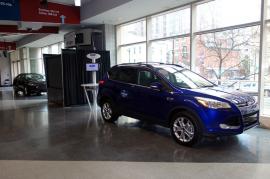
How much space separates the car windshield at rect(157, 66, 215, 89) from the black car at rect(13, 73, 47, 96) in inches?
335

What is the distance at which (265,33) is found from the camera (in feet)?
17.6

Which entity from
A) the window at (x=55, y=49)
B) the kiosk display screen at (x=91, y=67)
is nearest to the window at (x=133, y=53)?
the kiosk display screen at (x=91, y=67)

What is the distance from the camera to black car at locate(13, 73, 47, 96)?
39.0ft

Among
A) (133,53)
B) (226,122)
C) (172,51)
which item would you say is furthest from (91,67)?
(226,122)

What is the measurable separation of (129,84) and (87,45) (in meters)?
4.87

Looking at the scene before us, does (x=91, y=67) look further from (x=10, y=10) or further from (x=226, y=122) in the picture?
(x=226, y=122)

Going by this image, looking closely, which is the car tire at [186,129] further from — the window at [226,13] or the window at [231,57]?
the window at [226,13]

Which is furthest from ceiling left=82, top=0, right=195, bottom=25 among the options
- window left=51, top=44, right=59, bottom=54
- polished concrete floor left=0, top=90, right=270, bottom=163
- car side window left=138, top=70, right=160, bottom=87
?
window left=51, top=44, right=59, bottom=54

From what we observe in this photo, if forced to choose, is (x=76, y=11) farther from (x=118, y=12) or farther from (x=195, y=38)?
(x=195, y=38)

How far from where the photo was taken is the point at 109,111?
6016 millimetres

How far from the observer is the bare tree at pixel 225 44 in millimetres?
5918

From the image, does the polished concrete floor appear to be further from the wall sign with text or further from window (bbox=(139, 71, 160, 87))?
the wall sign with text

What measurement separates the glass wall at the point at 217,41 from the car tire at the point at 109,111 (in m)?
2.64

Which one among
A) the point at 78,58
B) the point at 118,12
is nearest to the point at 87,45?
the point at 78,58
